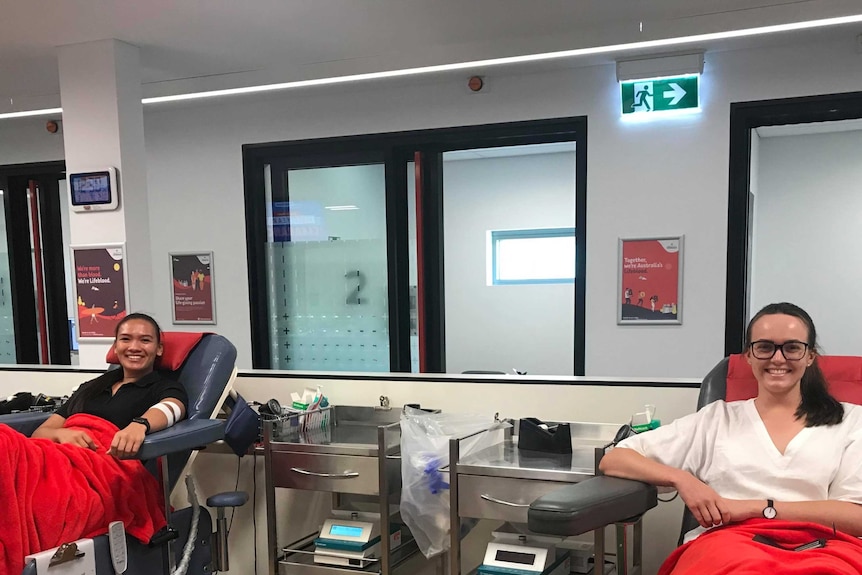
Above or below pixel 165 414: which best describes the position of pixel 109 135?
above

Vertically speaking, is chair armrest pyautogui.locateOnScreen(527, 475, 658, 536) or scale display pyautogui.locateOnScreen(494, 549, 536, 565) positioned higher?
chair armrest pyautogui.locateOnScreen(527, 475, 658, 536)

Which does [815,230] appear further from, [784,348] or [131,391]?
[131,391]

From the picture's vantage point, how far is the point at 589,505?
1.47 m

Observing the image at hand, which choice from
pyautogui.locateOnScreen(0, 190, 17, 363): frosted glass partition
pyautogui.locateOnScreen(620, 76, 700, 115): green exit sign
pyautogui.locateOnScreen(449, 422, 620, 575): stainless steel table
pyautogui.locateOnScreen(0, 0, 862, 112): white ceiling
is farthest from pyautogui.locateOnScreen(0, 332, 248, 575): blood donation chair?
pyautogui.locateOnScreen(0, 190, 17, 363): frosted glass partition

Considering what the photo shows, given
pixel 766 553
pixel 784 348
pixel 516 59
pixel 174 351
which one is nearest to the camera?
pixel 766 553

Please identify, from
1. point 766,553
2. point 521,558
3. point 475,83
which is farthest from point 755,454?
point 475,83

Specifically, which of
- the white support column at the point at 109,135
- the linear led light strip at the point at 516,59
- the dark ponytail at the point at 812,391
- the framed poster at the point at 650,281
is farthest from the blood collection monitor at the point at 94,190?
the dark ponytail at the point at 812,391

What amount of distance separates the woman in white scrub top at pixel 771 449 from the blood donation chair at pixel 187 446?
1.29m

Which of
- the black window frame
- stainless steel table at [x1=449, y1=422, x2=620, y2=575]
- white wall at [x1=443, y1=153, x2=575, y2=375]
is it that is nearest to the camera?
stainless steel table at [x1=449, y1=422, x2=620, y2=575]

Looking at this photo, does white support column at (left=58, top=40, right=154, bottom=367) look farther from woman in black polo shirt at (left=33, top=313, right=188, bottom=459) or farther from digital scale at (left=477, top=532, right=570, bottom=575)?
digital scale at (left=477, top=532, right=570, bottom=575)

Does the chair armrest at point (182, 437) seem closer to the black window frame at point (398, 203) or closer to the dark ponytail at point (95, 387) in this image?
the dark ponytail at point (95, 387)

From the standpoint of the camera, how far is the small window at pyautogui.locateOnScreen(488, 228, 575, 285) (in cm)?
616

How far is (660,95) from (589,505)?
273 cm

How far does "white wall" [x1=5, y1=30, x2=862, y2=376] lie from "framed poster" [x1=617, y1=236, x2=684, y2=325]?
0.16 feet
